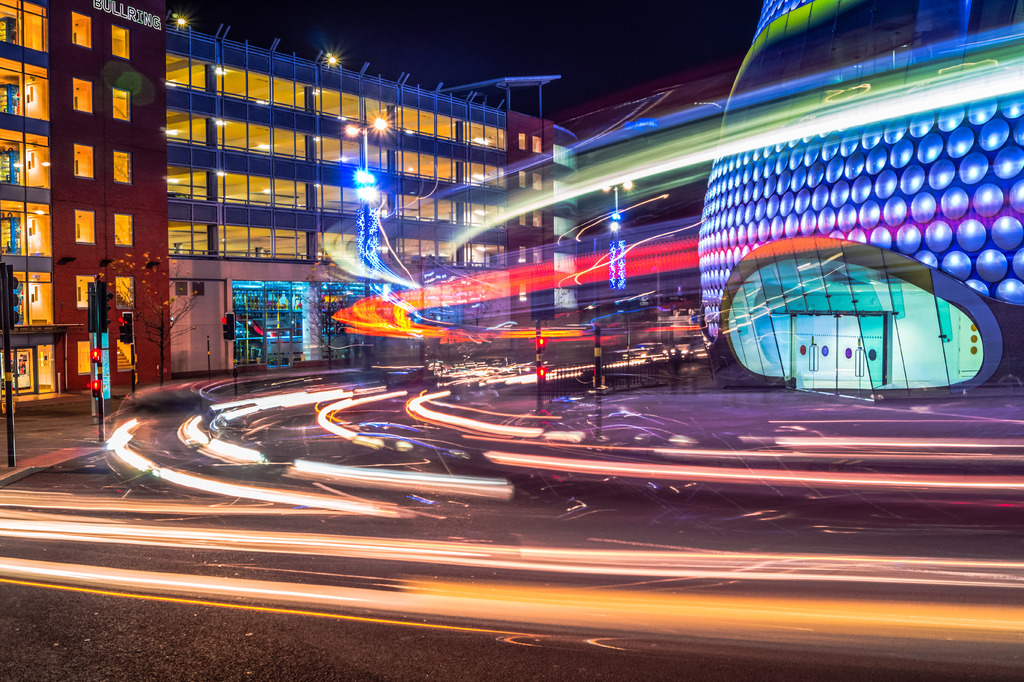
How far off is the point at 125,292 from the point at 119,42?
13.1 metres

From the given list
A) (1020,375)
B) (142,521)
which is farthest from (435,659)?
(1020,375)

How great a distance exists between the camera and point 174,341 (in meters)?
44.3

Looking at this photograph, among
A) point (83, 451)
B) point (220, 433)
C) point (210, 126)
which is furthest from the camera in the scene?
point (210, 126)

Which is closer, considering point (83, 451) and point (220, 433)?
point (83, 451)

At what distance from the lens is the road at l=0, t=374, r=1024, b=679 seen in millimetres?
6293

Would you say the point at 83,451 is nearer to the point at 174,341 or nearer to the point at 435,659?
the point at 435,659

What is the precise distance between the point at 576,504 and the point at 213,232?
40206 mm

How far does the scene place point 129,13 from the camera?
40969 millimetres

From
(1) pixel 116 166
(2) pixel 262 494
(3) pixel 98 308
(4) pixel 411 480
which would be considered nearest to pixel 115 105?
(1) pixel 116 166

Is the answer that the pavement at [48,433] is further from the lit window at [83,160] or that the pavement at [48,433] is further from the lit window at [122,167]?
the lit window at [122,167]

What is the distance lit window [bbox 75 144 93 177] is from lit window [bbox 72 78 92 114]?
1795 mm

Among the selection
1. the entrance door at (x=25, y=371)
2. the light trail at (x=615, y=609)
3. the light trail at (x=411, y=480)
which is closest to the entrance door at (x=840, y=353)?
the light trail at (x=411, y=480)

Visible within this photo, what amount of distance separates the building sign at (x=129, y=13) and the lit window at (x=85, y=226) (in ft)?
34.3

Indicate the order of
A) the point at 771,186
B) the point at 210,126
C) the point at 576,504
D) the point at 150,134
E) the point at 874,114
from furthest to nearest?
the point at 210,126
the point at 150,134
the point at 771,186
the point at 874,114
the point at 576,504
